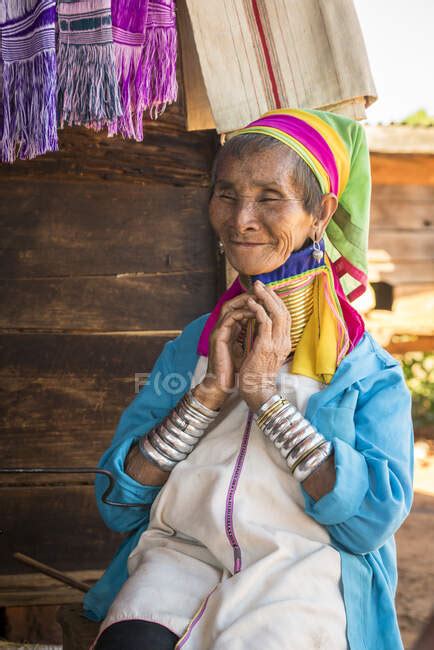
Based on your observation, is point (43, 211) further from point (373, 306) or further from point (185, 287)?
point (373, 306)

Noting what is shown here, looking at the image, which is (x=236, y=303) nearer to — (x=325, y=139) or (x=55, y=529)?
(x=325, y=139)

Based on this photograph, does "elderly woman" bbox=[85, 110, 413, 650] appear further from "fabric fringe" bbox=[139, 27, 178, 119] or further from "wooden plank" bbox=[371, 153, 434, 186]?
"wooden plank" bbox=[371, 153, 434, 186]

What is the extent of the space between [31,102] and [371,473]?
156cm

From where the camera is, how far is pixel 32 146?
242cm

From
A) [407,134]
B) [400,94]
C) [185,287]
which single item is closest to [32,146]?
[185,287]

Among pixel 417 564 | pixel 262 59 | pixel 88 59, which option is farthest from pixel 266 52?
pixel 417 564

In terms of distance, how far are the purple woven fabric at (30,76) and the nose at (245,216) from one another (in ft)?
2.53

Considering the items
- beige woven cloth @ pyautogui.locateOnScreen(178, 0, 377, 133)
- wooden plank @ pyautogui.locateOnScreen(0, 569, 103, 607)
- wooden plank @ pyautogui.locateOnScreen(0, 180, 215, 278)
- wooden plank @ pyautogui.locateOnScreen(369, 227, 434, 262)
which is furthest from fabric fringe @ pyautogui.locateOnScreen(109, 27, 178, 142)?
wooden plank @ pyautogui.locateOnScreen(369, 227, 434, 262)

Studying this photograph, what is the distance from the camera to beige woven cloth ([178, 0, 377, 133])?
241cm

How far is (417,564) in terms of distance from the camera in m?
4.84

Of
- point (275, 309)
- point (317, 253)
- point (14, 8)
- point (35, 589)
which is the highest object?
point (14, 8)

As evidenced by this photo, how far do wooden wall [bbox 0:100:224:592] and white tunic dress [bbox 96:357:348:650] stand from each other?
1312 mm

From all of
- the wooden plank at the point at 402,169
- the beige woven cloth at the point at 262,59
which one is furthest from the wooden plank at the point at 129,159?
the wooden plank at the point at 402,169

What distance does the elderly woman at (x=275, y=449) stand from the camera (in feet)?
5.68
